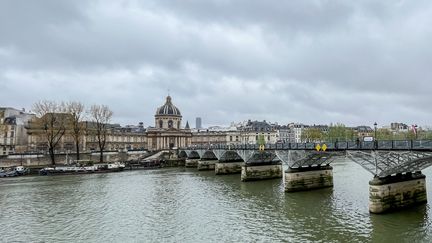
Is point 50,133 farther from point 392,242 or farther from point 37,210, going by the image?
point 392,242

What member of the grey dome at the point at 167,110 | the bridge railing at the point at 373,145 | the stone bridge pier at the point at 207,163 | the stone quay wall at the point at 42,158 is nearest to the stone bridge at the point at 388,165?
the bridge railing at the point at 373,145

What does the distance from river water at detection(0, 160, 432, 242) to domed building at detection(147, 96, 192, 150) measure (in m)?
94.6

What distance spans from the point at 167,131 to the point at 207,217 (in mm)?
110677

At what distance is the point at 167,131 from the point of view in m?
136

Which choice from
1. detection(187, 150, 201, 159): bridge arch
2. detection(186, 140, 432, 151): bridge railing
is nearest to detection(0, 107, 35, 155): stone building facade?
detection(187, 150, 201, 159): bridge arch

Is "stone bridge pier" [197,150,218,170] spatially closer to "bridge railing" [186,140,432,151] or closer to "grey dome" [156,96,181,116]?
"bridge railing" [186,140,432,151]

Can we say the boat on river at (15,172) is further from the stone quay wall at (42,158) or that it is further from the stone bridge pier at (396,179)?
the stone bridge pier at (396,179)

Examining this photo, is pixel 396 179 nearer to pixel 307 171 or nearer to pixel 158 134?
pixel 307 171

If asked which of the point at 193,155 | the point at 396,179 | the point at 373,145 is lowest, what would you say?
the point at 193,155

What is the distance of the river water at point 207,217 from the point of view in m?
22.0

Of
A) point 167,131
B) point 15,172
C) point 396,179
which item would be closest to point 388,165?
point 396,179

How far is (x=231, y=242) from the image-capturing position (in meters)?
20.8

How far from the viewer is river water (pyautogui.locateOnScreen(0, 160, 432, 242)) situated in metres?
22.0

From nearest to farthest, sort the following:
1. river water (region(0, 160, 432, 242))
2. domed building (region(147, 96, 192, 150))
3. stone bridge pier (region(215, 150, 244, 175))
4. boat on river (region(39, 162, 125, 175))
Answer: river water (region(0, 160, 432, 242))
stone bridge pier (region(215, 150, 244, 175))
boat on river (region(39, 162, 125, 175))
domed building (region(147, 96, 192, 150))
